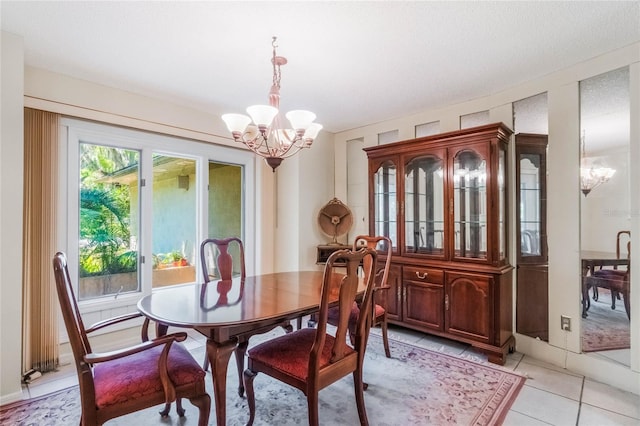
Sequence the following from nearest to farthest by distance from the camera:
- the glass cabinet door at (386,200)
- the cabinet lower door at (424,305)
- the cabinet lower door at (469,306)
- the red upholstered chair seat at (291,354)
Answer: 1. the red upholstered chair seat at (291,354)
2. the cabinet lower door at (469,306)
3. the cabinet lower door at (424,305)
4. the glass cabinet door at (386,200)

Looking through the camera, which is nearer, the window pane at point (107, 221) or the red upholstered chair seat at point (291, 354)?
the red upholstered chair seat at point (291, 354)

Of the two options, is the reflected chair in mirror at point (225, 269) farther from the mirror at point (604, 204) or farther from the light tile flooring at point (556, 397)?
the mirror at point (604, 204)

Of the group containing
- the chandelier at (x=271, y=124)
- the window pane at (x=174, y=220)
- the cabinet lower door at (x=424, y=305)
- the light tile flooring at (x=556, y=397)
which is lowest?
the light tile flooring at (x=556, y=397)

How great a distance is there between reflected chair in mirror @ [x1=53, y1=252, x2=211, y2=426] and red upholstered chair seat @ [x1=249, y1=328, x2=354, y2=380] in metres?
0.37

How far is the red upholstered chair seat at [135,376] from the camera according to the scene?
1464 mm

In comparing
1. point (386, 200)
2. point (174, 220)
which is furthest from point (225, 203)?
point (386, 200)

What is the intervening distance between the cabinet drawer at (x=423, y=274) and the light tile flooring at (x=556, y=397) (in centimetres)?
90

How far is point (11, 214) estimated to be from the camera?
217 cm

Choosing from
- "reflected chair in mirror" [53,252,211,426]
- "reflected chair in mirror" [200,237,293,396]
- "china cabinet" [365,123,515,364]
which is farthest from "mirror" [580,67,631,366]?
"reflected chair in mirror" [53,252,211,426]

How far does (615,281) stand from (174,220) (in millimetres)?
4077

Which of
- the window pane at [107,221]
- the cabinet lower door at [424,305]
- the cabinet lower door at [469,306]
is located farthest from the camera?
the cabinet lower door at [424,305]

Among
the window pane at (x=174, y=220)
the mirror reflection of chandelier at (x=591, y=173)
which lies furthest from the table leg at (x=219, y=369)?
the mirror reflection of chandelier at (x=591, y=173)

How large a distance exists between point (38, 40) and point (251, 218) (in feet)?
8.40

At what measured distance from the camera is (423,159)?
3.44m
